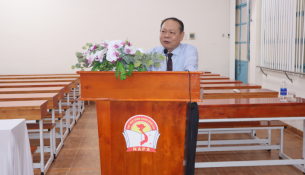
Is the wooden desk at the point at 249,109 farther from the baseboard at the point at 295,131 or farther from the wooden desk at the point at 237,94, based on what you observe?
the baseboard at the point at 295,131

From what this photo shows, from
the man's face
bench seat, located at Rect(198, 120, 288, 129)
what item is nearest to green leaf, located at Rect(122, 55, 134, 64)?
the man's face

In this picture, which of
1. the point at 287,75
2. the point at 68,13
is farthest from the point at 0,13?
the point at 287,75

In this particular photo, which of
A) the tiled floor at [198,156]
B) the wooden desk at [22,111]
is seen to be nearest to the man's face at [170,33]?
the wooden desk at [22,111]

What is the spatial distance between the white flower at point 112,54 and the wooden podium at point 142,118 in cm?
12

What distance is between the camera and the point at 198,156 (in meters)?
3.74

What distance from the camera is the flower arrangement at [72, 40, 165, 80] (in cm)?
170

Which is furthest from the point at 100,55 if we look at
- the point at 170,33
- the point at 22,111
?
the point at 22,111

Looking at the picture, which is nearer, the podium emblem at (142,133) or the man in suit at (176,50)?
the podium emblem at (142,133)

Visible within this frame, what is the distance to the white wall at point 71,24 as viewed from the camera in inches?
321

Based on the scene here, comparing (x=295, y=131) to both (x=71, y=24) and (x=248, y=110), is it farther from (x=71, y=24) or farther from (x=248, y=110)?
(x=71, y=24)

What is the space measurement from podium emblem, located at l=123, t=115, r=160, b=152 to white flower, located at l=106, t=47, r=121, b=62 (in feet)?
1.29

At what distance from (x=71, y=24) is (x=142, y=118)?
23.2 feet

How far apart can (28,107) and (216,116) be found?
1.85m

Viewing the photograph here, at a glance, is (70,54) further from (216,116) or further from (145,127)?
(145,127)
